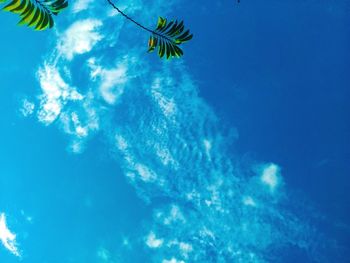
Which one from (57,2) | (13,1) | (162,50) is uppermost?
(162,50)

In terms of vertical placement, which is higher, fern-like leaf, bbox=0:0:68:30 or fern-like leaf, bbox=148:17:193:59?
fern-like leaf, bbox=148:17:193:59

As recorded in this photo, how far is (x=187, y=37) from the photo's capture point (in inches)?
48.3

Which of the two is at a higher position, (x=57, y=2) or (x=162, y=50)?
(x=162, y=50)

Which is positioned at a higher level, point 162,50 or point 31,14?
point 162,50

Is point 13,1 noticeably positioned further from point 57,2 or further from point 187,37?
point 187,37

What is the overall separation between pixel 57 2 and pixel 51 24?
0.06 metres

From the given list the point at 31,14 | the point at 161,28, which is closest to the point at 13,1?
the point at 31,14

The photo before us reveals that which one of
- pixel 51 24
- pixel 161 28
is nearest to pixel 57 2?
pixel 51 24

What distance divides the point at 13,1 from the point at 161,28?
467 mm

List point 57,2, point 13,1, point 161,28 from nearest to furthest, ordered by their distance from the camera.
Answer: point 13,1 < point 57,2 < point 161,28

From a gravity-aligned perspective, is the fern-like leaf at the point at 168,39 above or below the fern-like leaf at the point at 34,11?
above

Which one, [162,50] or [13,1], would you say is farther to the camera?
[162,50]

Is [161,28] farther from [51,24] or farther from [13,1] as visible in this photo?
[13,1]

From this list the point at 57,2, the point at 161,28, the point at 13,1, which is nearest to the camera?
the point at 13,1
